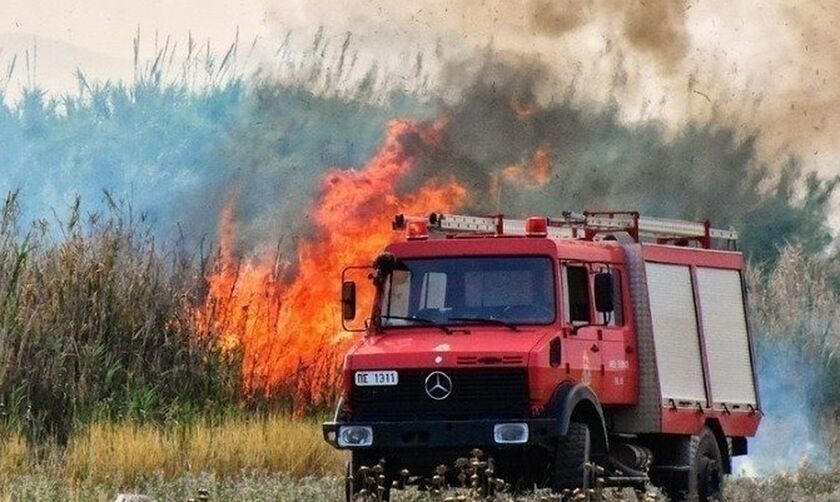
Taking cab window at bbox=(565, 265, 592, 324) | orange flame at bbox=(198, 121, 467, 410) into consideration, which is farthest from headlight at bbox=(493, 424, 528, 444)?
orange flame at bbox=(198, 121, 467, 410)

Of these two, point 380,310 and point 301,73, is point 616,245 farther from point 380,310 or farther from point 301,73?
point 301,73

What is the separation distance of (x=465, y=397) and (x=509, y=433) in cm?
56

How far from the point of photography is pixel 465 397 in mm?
19203

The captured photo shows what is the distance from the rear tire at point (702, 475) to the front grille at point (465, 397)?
311cm

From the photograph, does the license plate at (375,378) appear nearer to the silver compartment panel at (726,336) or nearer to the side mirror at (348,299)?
the side mirror at (348,299)

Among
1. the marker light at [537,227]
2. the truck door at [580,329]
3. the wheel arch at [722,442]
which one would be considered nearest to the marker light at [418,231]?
the marker light at [537,227]

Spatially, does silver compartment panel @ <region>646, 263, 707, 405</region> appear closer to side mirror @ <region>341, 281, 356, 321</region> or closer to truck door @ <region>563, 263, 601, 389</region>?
truck door @ <region>563, 263, 601, 389</region>

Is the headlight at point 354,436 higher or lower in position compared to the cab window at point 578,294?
lower

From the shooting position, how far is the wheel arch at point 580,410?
19.1 meters

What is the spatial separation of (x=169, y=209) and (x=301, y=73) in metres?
3.04

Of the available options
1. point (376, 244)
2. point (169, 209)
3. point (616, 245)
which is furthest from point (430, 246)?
point (169, 209)

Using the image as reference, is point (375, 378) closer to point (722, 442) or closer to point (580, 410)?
point (580, 410)

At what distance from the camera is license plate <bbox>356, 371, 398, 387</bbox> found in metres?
19.4

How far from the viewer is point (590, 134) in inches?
1548
